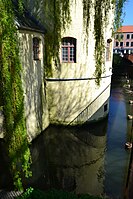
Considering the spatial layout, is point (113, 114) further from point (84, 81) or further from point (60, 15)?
point (60, 15)

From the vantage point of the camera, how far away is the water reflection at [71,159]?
804cm

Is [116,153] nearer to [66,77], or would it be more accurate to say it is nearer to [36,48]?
[66,77]

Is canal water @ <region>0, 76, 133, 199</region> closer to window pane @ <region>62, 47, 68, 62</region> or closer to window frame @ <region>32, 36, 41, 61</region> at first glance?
window pane @ <region>62, 47, 68, 62</region>

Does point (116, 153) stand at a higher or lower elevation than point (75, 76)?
lower

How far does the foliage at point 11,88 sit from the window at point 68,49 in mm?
6601

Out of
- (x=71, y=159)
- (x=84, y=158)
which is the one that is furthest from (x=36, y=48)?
(x=84, y=158)

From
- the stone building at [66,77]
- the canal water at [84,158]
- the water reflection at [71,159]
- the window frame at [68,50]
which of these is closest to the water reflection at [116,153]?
the canal water at [84,158]

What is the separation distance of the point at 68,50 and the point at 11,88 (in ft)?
23.2

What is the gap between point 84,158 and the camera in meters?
9.84

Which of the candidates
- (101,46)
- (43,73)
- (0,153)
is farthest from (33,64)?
(0,153)

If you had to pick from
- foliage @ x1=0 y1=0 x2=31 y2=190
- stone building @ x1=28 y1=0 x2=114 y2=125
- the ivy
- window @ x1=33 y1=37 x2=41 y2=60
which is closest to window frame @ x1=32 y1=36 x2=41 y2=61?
window @ x1=33 y1=37 x2=41 y2=60

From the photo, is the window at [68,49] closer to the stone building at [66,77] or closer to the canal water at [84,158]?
the stone building at [66,77]

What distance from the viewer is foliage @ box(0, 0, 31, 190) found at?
544 cm

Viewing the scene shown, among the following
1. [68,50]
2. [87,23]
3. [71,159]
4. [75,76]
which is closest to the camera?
[71,159]
